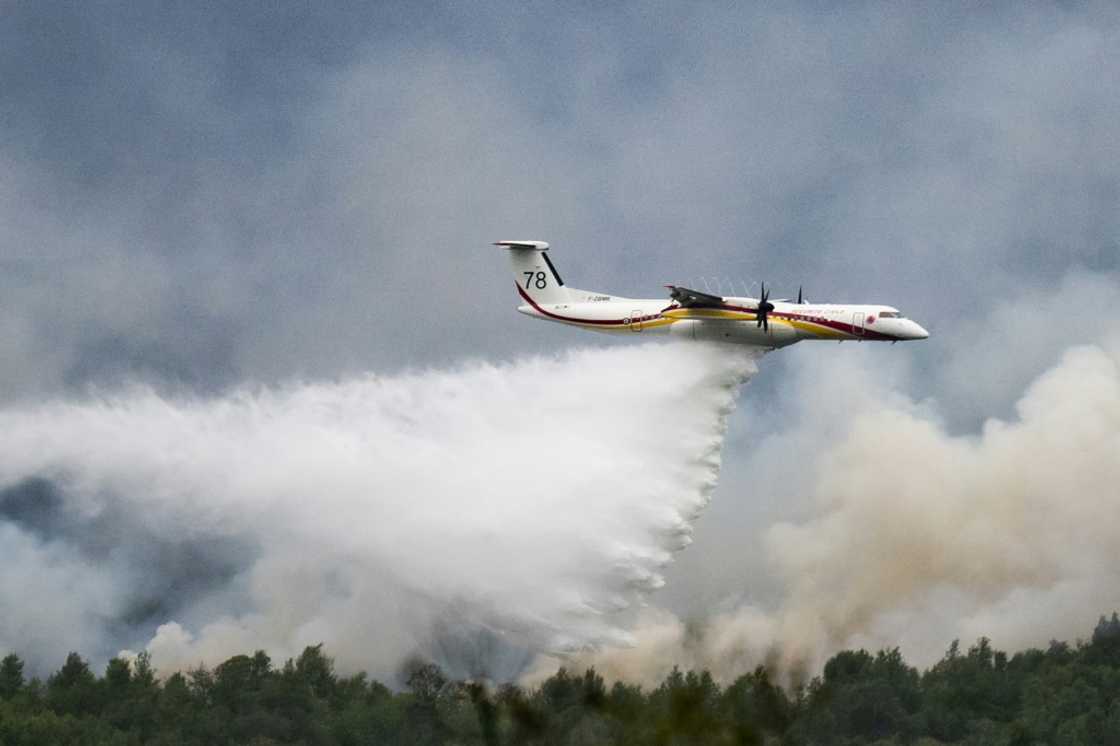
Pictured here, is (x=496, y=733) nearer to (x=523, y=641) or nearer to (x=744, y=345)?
(x=523, y=641)

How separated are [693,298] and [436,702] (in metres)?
24.3

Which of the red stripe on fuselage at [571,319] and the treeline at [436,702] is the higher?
the red stripe on fuselage at [571,319]

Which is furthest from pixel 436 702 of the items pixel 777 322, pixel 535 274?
pixel 777 322

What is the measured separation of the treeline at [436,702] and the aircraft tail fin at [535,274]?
11664mm

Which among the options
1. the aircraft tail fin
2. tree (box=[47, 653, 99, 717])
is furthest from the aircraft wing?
tree (box=[47, 653, 99, 717])

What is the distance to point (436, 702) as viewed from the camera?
71.4 meters

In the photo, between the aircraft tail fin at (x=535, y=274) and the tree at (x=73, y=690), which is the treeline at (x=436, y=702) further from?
the aircraft tail fin at (x=535, y=274)

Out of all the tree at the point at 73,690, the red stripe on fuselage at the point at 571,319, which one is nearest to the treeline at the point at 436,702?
the tree at the point at 73,690

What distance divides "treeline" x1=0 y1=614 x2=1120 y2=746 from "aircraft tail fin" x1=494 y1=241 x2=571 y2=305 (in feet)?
38.3

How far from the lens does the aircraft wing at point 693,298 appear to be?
52.6 m

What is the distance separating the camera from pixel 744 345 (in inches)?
2109

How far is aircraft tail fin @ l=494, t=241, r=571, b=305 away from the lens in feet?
185

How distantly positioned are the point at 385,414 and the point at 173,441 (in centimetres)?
608

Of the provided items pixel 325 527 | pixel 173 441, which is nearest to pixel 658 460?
pixel 325 527
